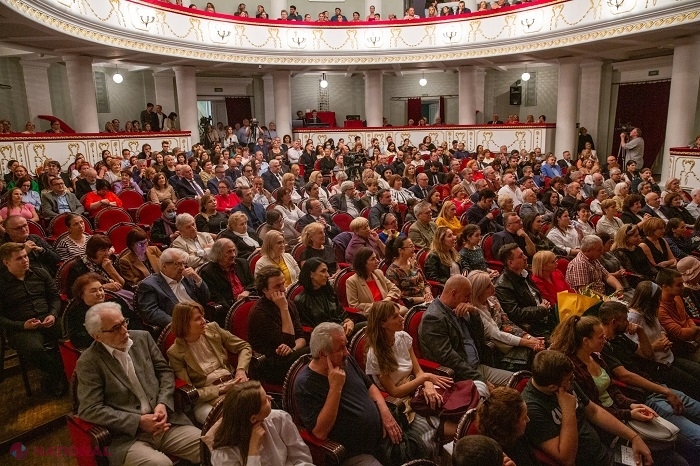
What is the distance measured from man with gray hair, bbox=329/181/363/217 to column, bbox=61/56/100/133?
271 inches

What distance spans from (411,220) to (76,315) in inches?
150

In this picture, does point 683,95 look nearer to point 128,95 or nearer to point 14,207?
point 14,207

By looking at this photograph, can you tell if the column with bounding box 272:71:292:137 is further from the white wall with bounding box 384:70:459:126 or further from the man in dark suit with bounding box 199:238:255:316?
the man in dark suit with bounding box 199:238:255:316

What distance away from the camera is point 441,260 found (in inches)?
172

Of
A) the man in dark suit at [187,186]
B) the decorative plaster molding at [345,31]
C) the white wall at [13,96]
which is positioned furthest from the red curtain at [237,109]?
the man in dark suit at [187,186]

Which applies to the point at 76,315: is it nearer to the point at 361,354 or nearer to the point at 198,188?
the point at 361,354

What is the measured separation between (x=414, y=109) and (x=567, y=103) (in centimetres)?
671

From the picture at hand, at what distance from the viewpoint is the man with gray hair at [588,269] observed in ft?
13.5

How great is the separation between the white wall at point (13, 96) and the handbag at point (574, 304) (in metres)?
13.0

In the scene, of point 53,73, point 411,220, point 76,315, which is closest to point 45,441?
point 76,315

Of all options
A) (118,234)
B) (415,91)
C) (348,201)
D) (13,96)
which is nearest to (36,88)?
(13,96)

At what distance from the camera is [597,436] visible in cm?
240

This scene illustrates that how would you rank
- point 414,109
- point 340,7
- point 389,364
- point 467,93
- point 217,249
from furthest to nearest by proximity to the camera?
point 414,109 < point 340,7 < point 467,93 < point 217,249 < point 389,364

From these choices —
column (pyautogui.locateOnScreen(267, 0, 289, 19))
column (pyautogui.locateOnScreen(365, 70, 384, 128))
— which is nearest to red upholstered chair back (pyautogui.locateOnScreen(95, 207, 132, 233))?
column (pyautogui.locateOnScreen(365, 70, 384, 128))
